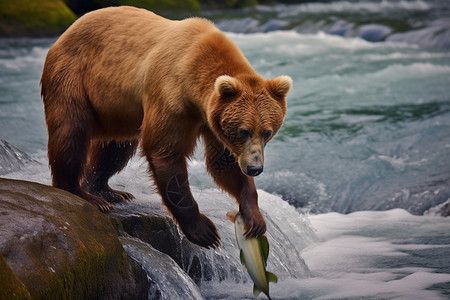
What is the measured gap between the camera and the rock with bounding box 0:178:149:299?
9.89 feet

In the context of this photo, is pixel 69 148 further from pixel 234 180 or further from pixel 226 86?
pixel 226 86

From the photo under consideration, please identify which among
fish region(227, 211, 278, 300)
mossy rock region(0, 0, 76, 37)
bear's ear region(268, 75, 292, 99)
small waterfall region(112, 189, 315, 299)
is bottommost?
mossy rock region(0, 0, 76, 37)

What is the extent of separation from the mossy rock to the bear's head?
1251 cm

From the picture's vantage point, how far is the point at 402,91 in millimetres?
12258

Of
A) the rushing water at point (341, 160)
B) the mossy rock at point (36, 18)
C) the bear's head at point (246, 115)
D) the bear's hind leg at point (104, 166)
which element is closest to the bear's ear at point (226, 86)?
the bear's head at point (246, 115)

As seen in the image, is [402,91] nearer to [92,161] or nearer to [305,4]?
[92,161]

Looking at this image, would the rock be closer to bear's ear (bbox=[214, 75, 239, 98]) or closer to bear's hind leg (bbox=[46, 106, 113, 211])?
bear's hind leg (bbox=[46, 106, 113, 211])

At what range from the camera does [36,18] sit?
15648 millimetres

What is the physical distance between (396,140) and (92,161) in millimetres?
5560

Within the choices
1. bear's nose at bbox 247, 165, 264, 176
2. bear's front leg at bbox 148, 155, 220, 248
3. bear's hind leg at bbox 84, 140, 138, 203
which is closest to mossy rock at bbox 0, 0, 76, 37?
bear's hind leg at bbox 84, 140, 138, 203

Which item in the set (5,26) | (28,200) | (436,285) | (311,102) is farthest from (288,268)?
(5,26)

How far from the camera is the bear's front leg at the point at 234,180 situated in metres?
4.08

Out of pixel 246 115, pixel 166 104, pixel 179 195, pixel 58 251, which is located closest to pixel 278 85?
pixel 246 115

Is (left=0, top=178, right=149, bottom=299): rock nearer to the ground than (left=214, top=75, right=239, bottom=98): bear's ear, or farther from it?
nearer to the ground
